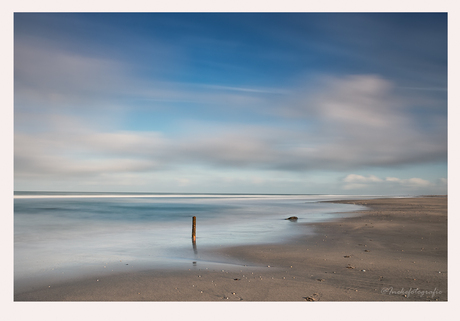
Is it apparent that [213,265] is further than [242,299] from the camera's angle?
Yes

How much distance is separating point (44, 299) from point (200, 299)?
4492mm

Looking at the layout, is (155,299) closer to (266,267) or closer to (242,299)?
(242,299)

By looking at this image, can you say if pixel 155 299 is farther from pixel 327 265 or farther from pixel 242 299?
pixel 327 265

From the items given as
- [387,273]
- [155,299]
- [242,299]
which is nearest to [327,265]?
[387,273]

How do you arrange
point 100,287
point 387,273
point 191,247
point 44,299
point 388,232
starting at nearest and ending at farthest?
point 44,299, point 100,287, point 387,273, point 191,247, point 388,232

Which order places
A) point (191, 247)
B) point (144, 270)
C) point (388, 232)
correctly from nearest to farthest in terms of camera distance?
point (144, 270)
point (191, 247)
point (388, 232)

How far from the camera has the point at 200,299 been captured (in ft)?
27.1

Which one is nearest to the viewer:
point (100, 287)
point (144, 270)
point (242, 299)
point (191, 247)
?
point (242, 299)

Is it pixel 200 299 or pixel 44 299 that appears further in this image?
pixel 44 299

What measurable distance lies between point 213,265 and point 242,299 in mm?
3904

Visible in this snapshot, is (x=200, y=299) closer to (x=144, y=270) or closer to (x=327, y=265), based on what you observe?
(x=144, y=270)

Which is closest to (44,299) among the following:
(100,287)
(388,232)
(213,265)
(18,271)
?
(100,287)

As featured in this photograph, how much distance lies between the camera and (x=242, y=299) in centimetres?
823

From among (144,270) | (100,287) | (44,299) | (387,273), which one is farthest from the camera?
(144,270)
